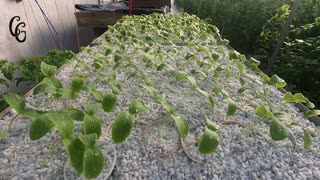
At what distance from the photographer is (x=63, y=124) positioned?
0.70 metres

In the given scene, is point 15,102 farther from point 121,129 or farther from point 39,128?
point 121,129

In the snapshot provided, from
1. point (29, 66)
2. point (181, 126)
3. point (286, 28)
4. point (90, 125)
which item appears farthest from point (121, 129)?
point (286, 28)

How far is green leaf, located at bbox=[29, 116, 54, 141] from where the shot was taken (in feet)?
2.35

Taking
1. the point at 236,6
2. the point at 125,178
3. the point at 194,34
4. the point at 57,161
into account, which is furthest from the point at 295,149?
the point at 236,6

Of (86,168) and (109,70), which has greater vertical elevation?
(86,168)

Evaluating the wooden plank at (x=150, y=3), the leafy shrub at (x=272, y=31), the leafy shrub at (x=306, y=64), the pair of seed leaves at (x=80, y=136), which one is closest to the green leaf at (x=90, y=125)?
the pair of seed leaves at (x=80, y=136)

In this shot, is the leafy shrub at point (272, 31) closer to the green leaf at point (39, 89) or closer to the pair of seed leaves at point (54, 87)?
the pair of seed leaves at point (54, 87)

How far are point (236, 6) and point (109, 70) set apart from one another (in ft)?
9.96

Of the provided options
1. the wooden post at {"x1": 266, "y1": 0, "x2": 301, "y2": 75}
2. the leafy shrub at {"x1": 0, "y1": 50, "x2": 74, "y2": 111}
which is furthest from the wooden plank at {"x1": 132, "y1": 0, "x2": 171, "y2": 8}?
the leafy shrub at {"x1": 0, "y1": 50, "x2": 74, "y2": 111}

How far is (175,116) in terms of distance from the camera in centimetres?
90

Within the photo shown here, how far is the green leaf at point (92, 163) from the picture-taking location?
0.66 m

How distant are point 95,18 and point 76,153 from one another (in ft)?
9.42

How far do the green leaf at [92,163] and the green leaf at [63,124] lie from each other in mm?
76

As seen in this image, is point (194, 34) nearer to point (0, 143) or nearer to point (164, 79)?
point (164, 79)
